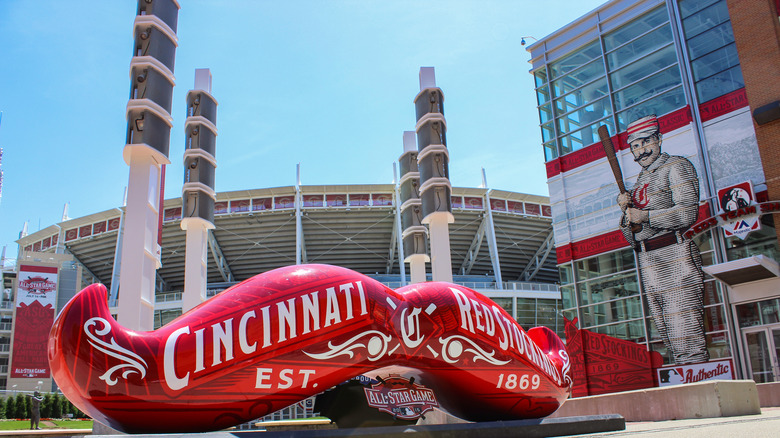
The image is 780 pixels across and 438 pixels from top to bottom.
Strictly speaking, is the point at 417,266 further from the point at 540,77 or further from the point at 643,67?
the point at 540,77

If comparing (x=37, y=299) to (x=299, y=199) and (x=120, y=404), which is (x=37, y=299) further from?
(x=120, y=404)

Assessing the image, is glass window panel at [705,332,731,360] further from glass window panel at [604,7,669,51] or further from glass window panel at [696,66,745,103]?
Answer: glass window panel at [604,7,669,51]

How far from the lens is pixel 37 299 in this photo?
47844 millimetres

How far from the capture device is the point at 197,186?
44.1 feet

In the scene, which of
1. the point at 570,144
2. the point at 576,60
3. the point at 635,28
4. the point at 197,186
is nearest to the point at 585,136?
the point at 570,144

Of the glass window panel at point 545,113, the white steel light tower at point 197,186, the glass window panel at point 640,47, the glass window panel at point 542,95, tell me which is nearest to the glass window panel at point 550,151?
the glass window panel at point 545,113

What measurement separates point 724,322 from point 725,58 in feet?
28.7

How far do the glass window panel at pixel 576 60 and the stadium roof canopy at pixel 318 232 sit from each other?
17939 millimetres

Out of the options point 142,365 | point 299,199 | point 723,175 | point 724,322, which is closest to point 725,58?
point 723,175

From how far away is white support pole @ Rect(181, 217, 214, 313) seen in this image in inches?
525

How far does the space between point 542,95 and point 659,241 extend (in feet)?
29.6

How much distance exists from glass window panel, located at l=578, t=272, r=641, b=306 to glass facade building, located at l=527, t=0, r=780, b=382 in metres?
0.04

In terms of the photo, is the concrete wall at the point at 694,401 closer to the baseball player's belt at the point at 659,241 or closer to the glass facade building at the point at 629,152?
the glass facade building at the point at 629,152

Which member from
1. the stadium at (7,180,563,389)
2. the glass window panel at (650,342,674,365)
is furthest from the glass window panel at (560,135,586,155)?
the stadium at (7,180,563,389)
